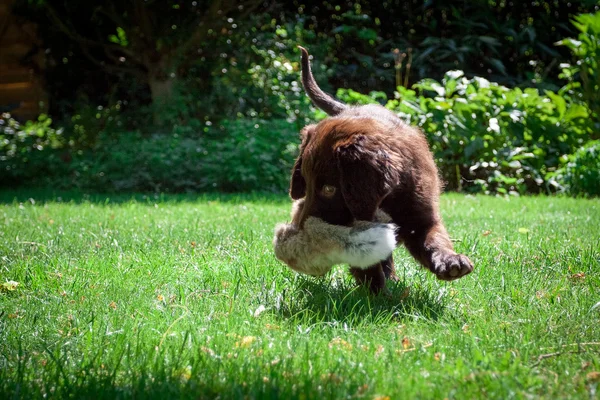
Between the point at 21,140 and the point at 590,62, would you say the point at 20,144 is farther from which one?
the point at 590,62

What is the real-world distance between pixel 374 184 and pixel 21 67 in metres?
10.5

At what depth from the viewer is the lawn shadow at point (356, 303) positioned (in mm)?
2652

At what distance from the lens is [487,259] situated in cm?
354

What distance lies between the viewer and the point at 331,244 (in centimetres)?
255

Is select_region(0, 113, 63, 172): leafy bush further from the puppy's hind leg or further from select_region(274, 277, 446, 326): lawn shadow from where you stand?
the puppy's hind leg

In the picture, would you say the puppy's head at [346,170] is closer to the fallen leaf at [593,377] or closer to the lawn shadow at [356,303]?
the lawn shadow at [356,303]

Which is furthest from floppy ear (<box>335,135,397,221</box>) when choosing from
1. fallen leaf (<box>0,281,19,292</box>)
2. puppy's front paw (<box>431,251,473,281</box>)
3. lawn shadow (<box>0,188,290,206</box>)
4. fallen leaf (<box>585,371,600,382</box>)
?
lawn shadow (<box>0,188,290,206</box>)

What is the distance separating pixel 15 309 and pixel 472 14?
31.9ft

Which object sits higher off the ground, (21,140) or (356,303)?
(356,303)

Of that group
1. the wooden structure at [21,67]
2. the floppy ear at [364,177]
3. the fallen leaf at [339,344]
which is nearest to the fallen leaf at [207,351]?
the fallen leaf at [339,344]

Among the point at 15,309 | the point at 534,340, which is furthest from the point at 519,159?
the point at 15,309

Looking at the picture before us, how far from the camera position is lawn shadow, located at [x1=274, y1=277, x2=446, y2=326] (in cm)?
265

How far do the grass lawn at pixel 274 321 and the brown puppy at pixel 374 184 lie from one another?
26 centimetres

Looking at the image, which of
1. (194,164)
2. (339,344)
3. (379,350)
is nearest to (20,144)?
(194,164)
